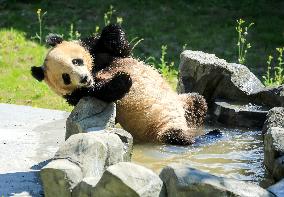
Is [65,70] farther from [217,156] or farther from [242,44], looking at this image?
[242,44]

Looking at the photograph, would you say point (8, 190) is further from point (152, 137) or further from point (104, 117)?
point (152, 137)

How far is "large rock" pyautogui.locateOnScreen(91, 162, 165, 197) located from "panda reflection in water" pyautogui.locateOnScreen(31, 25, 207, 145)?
1141 millimetres

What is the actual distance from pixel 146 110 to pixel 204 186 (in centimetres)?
176

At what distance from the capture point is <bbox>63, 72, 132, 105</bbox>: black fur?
14.5ft

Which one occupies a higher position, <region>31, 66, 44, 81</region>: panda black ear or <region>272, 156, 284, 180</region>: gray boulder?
<region>31, 66, 44, 81</region>: panda black ear

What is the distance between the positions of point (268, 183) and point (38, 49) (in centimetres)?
630

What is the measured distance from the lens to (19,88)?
27.0 feet

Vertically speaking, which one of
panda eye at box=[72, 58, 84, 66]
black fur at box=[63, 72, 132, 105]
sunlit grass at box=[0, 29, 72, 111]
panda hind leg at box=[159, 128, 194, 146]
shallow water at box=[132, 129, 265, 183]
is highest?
panda eye at box=[72, 58, 84, 66]

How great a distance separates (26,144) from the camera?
5184 millimetres

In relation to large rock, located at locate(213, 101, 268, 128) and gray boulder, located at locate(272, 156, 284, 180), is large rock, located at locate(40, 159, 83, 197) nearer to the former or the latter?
gray boulder, located at locate(272, 156, 284, 180)

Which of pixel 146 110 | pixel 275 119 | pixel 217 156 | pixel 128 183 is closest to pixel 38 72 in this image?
pixel 146 110

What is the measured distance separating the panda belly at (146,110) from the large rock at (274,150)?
3.25ft

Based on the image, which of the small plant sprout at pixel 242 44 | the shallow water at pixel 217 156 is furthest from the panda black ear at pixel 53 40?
the small plant sprout at pixel 242 44

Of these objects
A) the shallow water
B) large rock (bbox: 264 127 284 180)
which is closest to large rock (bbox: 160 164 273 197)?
large rock (bbox: 264 127 284 180)
